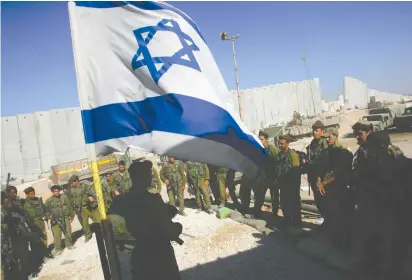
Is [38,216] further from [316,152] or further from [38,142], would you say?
[38,142]

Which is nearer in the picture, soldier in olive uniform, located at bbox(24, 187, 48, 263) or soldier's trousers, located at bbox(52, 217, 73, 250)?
soldier in olive uniform, located at bbox(24, 187, 48, 263)

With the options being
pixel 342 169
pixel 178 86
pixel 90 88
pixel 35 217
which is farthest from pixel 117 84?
pixel 35 217

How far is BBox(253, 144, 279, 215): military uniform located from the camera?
609 centimetres

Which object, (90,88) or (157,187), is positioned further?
(157,187)

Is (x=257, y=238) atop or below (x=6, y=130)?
below

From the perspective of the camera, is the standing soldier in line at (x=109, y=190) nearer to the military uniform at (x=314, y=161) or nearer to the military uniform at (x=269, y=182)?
the military uniform at (x=269, y=182)

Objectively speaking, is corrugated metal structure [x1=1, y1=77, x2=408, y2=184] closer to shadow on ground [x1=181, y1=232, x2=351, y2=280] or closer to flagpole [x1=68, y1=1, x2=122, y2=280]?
shadow on ground [x1=181, y1=232, x2=351, y2=280]

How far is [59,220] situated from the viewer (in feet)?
22.9

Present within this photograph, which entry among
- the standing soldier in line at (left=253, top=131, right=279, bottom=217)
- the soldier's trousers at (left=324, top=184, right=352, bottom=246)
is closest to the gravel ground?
the soldier's trousers at (left=324, top=184, right=352, bottom=246)

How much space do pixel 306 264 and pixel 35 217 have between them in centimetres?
565

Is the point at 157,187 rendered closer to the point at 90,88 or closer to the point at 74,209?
the point at 74,209

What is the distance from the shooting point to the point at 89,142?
7.24 feet

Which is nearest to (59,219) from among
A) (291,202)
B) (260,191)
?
(260,191)

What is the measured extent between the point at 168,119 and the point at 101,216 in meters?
0.88
